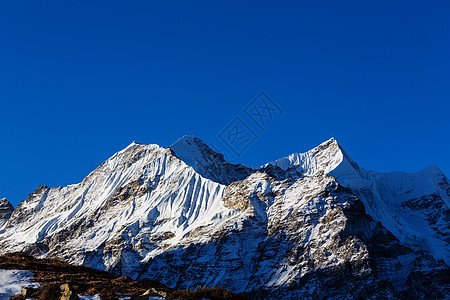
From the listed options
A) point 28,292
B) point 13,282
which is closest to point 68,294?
point 28,292

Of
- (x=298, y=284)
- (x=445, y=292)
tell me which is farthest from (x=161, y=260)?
(x=445, y=292)

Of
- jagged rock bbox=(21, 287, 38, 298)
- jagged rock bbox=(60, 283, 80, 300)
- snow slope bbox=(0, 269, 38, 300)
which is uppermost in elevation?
snow slope bbox=(0, 269, 38, 300)

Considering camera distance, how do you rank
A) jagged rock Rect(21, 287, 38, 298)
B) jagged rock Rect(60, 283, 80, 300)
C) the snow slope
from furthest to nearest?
the snow slope → jagged rock Rect(21, 287, 38, 298) → jagged rock Rect(60, 283, 80, 300)

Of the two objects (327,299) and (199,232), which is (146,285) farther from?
(199,232)

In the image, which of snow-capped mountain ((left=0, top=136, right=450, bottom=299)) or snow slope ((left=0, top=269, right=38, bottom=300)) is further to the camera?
snow-capped mountain ((left=0, top=136, right=450, bottom=299))

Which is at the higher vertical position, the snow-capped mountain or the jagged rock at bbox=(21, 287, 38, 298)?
the snow-capped mountain

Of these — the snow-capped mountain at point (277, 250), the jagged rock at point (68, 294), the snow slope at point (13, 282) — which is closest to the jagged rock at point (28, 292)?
the snow slope at point (13, 282)

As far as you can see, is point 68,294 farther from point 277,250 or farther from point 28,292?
point 277,250

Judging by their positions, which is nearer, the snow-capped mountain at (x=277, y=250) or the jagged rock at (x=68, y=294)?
the jagged rock at (x=68, y=294)

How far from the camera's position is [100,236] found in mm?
198750

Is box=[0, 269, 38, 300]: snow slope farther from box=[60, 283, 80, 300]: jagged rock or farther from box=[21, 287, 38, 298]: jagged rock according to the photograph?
box=[60, 283, 80, 300]: jagged rock

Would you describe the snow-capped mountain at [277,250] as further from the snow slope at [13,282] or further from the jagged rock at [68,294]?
the jagged rock at [68,294]

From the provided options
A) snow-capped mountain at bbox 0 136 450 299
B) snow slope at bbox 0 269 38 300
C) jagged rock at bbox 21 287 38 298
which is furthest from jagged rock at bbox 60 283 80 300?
snow-capped mountain at bbox 0 136 450 299

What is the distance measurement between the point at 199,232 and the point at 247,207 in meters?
19.0
